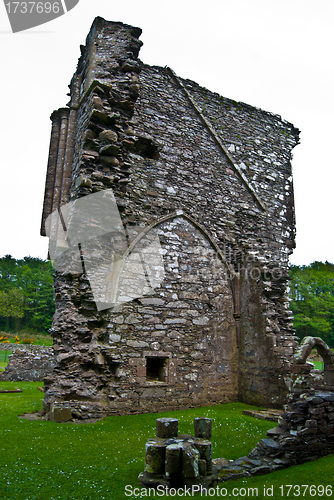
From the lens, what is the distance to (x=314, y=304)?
122ft

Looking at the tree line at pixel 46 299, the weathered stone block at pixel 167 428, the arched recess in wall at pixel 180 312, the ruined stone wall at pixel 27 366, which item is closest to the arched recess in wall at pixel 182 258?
the arched recess in wall at pixel 180 312

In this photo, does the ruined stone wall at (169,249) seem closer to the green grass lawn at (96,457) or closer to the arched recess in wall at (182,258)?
the arched recess in wall at (182,258)

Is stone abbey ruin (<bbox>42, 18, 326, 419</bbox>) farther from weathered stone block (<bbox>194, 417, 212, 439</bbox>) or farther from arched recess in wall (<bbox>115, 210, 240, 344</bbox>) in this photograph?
weathered stone block (<bbox>194, 417, 212, 439</bbox>)

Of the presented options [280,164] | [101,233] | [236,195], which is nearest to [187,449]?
[101,233]

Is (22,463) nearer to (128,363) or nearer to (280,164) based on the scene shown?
(128,363)

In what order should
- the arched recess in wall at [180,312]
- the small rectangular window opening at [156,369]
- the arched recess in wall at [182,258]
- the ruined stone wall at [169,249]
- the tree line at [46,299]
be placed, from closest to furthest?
the ruined stone wall at [169,249], the arched recess in wall at [180,312], the small rectangular window opening at [156,369], the arched recess in wall at [182,258], the tree line at [46,299]

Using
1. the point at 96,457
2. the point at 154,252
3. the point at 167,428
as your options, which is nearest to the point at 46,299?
the point at 154,252

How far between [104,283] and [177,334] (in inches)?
84.1

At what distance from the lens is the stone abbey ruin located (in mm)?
7586

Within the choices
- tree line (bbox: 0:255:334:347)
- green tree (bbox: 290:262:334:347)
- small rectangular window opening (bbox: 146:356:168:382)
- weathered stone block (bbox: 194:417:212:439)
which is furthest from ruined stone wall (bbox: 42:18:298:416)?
tree line (bbox: 0:255:334:347)

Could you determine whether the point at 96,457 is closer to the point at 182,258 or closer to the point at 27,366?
the point at 182,258

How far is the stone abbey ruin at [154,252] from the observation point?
7.59 meters

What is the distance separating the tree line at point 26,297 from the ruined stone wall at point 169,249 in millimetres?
31073

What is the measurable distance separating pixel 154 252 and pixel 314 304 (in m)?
32.8
